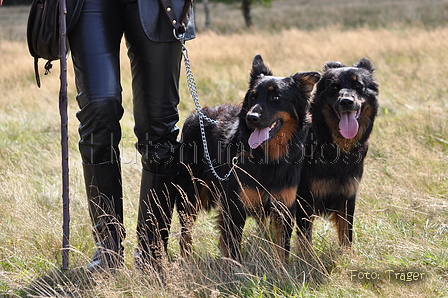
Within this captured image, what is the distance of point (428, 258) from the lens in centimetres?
319

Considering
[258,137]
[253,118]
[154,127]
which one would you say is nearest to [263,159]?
[258,137]

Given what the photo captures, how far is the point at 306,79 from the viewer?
3533 mm

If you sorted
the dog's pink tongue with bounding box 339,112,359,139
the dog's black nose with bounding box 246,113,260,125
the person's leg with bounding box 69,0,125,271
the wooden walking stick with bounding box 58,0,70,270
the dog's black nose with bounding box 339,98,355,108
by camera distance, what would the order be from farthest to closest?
the dog's pink tongue with bounding box 339,112,359,139 < the dog's black nose with bounding box 339,98,355,108 < the dog's black nose with bounding box 246,113,260,125 < the person's leg with bounding box 69,0,125,271 < the wooden walking stick with bounding box 58,0,70,270

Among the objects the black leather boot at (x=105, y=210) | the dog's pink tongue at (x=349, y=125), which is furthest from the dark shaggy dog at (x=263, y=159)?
the black leather boot at (x=105, y=210)

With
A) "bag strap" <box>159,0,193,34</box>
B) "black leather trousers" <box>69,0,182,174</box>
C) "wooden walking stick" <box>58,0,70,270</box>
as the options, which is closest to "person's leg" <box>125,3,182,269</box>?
"black leather trousers" <box>69,0,182,174</box>

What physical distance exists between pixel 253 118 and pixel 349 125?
2.68ft

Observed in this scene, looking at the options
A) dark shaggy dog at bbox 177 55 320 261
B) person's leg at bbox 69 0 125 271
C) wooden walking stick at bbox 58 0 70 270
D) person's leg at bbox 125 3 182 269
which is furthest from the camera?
dark shaggy dog at bbox 177 55 320 261

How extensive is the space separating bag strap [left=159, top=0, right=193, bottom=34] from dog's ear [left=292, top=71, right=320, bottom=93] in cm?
98

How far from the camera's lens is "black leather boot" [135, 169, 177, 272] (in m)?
3.27

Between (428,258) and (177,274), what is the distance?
1.64m

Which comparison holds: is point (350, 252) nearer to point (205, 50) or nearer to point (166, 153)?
point (166, 153)

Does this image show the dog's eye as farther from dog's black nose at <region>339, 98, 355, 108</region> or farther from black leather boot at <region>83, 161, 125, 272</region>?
black leather boot at <region>83, 161, 125, 272</region>

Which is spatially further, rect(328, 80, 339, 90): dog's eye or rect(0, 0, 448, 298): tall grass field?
rect(328, 80, 339, 90): dog's eye

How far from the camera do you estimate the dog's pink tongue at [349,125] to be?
3.61 metres
